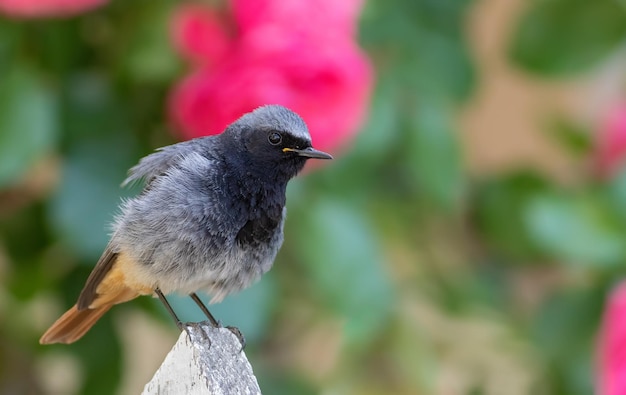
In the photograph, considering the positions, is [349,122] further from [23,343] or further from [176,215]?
[23,343]

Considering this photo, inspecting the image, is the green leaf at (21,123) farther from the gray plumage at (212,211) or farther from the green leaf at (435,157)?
the green leaf at (435,157)

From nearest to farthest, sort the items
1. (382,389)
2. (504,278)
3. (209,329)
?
(209,329), (382,389), (504,278)

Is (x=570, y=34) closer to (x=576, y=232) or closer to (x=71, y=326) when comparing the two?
(x=576, y=232)

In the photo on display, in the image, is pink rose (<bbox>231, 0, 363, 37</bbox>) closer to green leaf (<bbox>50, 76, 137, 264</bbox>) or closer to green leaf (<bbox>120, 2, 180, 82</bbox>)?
green leaf (<bbox>120, 2, 180, 82</bbox>)

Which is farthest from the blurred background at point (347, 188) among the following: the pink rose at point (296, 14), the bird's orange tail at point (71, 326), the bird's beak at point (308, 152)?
the bird's beak at point (308, 152)

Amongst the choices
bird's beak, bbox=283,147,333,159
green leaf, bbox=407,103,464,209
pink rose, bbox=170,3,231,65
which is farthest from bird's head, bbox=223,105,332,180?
green leaf, bbox=407,103,464,209

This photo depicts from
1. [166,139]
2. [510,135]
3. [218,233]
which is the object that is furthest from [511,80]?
[218,233]

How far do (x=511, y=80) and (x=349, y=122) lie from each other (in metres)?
1.37

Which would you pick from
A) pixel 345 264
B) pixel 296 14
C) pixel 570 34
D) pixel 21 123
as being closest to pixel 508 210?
pixel 570 34

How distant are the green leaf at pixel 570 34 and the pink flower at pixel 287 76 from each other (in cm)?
62

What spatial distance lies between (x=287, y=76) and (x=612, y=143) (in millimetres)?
821

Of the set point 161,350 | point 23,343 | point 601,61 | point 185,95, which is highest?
point 601,61

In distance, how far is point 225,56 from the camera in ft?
4.18

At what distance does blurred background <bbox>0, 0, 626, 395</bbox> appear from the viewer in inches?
49.5
